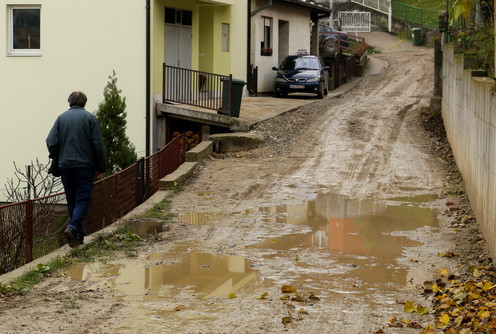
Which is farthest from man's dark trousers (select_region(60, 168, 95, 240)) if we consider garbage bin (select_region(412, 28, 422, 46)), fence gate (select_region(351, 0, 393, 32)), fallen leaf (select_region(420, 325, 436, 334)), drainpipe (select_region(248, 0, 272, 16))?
fence gate (select_region(351, 0, 393, 32))

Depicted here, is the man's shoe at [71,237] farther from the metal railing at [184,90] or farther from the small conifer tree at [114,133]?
the metal railing at [184,90]

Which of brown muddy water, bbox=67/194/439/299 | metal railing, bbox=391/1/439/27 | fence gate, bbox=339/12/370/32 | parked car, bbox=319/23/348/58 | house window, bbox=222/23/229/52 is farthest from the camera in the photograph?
fence gate, bbox=339/12/370/32

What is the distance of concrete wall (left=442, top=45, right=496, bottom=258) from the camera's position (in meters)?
9.78

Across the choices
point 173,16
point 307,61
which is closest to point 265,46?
point 307,61

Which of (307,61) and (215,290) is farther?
(307,61)

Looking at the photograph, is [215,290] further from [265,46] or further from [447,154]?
[265,46]

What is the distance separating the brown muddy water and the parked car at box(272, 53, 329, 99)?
17765mm

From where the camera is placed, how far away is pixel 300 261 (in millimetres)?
9656

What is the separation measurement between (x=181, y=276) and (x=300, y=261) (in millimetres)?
1453

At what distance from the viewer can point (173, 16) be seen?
24.9 meters

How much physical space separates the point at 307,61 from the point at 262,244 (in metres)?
21.8

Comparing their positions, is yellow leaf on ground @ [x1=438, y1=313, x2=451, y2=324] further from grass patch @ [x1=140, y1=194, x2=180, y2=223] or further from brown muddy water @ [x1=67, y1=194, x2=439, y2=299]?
grass patch @ [x1=140, y1=194, x2=180, y2=223]

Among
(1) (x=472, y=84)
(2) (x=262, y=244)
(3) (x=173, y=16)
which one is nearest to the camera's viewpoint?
(2) (x=262, y=244)

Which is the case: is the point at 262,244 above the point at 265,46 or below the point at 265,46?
below
